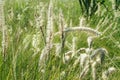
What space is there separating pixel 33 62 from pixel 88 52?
636 mm

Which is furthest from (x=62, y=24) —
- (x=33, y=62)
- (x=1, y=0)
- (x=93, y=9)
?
(x=93, y=9)

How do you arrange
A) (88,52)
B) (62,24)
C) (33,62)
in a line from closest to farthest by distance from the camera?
(62,24), (88,52), (33,62)

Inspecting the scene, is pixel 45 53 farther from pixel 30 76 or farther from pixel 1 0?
pixel 30 76

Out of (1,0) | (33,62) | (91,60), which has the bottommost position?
(33,62)

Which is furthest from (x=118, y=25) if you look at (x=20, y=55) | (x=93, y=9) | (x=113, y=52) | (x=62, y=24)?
(x=62, y=24)

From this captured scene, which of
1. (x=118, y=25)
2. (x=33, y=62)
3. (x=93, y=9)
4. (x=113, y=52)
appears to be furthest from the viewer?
(x=93, y=9)

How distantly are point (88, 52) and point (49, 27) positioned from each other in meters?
0.41

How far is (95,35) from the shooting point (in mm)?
2434

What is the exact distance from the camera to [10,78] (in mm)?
2477

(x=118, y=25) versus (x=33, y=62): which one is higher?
(x=33, y=62)

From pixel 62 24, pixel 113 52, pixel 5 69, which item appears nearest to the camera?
pixel 62 24

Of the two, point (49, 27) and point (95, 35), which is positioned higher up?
point (49, 27)

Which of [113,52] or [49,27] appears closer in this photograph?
→ [49,27]

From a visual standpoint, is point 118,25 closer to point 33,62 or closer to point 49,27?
point 33,62
